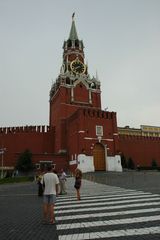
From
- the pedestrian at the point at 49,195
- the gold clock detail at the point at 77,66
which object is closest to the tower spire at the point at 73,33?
the gold clock detail at the point at 77,66

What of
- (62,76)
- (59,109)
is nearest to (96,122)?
(59,109)

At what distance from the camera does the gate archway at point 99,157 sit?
36500 millimetres

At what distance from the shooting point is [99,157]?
36.9 m

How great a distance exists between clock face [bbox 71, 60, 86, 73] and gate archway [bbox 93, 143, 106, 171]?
55.0 ft

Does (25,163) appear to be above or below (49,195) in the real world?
above

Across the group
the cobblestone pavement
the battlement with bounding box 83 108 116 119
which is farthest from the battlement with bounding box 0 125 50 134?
the cobblestone pavement

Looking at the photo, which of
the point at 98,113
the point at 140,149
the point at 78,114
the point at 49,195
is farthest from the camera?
the point at 140,149

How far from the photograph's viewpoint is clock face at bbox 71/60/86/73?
159 feet

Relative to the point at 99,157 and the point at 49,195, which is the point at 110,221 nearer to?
the point at 49,195

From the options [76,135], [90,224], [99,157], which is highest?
[76,135]

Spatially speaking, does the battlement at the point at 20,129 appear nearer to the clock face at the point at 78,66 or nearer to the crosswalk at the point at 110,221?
the clock face at the point at 78,66

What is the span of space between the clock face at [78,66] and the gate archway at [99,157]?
55.0 feet

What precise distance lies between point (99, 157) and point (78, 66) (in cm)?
1932

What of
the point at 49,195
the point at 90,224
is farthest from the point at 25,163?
the point at 90,224
